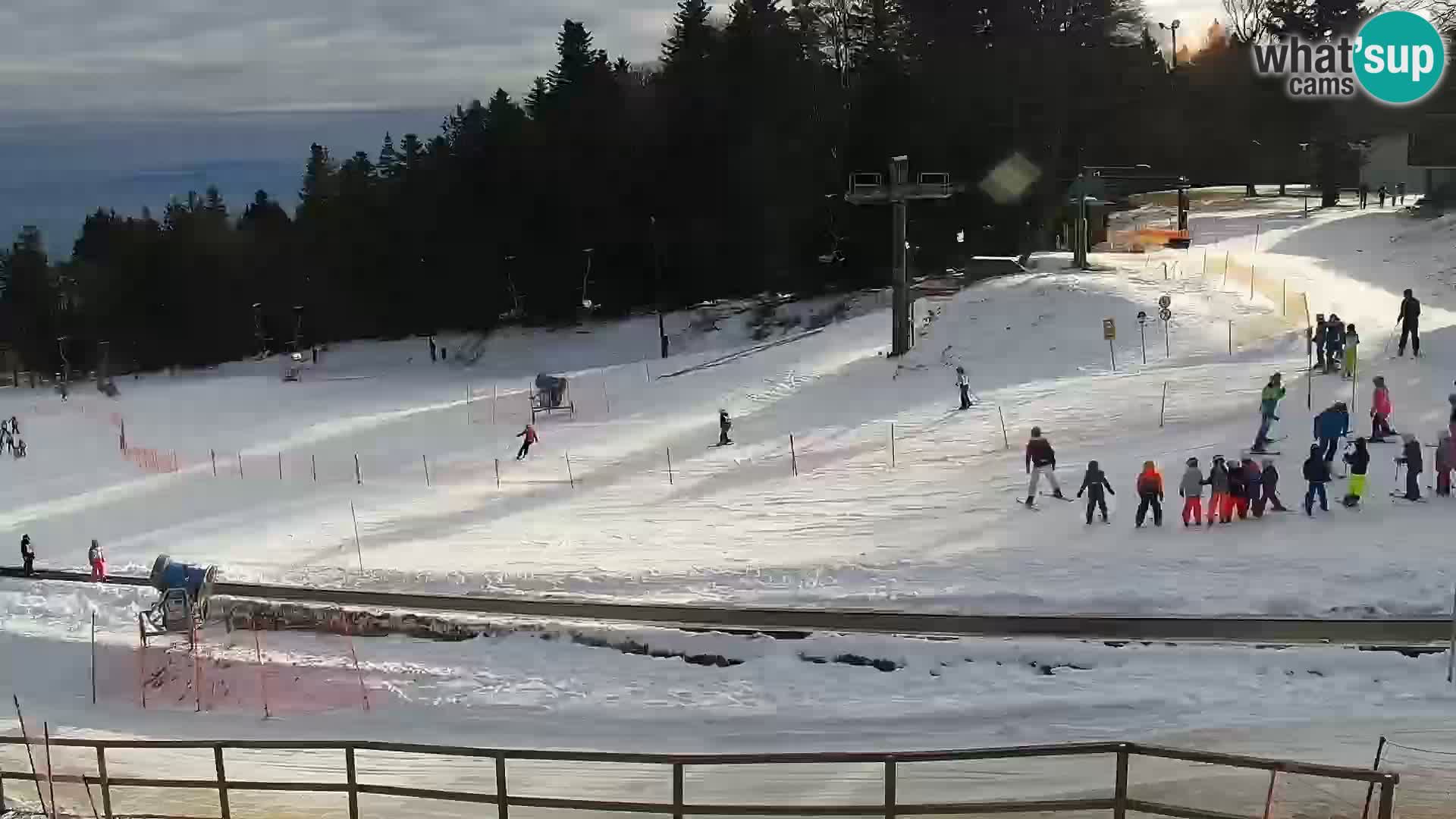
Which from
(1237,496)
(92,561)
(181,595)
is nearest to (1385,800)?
(1237,496)

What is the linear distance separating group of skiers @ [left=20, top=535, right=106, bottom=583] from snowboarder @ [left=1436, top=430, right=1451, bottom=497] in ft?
84.2

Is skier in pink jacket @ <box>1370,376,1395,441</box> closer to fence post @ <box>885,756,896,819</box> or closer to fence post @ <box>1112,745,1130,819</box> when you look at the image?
fence post @ <box>1112,745,1130,819</box>

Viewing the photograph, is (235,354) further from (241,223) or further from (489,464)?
(489,464)

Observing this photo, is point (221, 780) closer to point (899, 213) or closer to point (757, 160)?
point (899, 213)

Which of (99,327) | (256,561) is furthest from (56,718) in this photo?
(99,327)

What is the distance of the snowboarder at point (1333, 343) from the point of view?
30109mm

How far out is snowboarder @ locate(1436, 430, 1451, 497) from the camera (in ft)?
72.3

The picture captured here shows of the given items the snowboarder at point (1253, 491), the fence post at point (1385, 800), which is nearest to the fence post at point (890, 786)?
the fence post at point (1385, 800)

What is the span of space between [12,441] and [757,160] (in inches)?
1491

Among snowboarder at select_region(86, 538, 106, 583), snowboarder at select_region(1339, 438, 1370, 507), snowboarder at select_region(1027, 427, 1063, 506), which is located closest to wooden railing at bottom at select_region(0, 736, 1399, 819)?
snowboarder at select_region(1339, 438, 1370, 507)

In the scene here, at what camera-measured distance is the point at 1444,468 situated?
2205 cm

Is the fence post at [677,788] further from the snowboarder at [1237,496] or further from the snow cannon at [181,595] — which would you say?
the snowboarder at [1237,496]

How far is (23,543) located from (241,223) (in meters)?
94.0

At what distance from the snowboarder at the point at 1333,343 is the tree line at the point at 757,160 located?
32.1 metres
